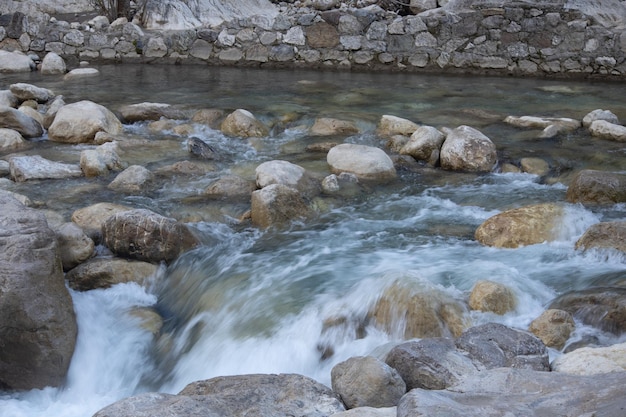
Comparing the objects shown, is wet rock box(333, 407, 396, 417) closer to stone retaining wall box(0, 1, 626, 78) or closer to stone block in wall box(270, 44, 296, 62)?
stone retaining wall box(0, 1, 626, 78)

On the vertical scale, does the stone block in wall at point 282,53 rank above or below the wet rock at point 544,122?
above

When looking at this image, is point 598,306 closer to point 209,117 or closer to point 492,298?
point 492,298

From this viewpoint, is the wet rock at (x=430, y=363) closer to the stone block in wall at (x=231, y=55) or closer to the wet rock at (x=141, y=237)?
the wet rock at (x=141, y=237)

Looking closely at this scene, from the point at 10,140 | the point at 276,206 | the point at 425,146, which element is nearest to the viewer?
the point at 276,206

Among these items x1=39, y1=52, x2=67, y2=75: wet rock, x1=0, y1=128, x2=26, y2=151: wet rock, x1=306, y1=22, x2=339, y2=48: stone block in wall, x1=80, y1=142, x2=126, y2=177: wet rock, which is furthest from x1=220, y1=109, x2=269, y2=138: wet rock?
x1=39, y1=52, x2=67, y2=75: wet rock

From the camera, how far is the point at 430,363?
270 cm

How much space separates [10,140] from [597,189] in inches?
194

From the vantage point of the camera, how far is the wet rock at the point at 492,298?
3.25 meters

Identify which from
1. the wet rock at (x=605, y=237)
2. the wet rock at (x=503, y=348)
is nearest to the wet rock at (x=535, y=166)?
the wet rock at (x=605, y=237)

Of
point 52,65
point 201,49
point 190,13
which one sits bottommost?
point 52,65

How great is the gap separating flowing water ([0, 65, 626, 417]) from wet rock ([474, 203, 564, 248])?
66 mm

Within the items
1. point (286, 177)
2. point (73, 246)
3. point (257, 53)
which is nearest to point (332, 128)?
point (286, 177)

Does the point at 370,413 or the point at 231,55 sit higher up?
the point at 231,55

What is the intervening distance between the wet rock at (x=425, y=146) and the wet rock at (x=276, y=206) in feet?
5.12
